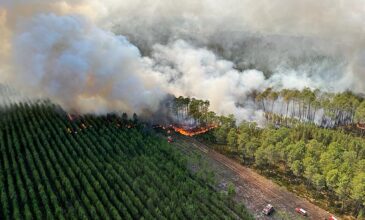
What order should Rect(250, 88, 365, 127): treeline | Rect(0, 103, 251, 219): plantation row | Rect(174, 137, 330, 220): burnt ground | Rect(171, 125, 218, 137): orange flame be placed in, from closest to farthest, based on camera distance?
Rect(0, 103, 251, 219): plantation row, Rect(174, 137, 330, 220): burnt ground, Rect(171, 125, 218, 137): orange flame, Rect(250, 88, 365, 127): treeline

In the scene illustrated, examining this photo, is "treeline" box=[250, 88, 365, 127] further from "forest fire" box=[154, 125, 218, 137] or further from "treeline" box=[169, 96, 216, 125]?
"forest fire" box=[154, 125, 218, 137]

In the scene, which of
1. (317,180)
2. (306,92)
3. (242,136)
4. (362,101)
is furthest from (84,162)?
(362,101)

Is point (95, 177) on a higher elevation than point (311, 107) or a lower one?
lower

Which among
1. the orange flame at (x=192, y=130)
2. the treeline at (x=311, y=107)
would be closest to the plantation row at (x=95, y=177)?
the orange flame at (x=192, y=130)

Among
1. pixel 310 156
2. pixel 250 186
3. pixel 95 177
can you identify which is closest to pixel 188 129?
pixel 250 186

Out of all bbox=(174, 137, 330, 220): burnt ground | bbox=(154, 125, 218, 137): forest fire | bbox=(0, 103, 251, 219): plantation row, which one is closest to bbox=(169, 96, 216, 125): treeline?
bbox=(154, 125, 218, 137): forest fire

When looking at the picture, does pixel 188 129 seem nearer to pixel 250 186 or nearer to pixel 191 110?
pixel 191 110
